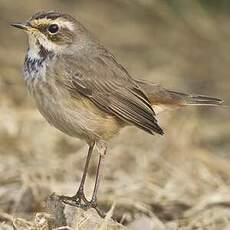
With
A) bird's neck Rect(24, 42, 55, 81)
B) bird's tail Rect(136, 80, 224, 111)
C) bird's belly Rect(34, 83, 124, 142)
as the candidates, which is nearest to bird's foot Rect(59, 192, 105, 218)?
bird's belly Rect(34, 83, 124, 142)

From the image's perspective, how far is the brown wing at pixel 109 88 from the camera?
694 centimetres

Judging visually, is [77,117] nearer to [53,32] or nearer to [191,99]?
[53,32]

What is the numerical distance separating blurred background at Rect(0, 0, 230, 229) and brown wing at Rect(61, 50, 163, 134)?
0.87 metres

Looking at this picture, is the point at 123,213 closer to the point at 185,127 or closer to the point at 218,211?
the point at 218,211

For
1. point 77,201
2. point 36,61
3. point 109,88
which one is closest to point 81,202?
point 77,201

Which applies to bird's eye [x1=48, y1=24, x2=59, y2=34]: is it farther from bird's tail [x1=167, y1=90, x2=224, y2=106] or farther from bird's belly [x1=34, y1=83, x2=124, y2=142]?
bird's tail [x1=167, y1=90, x2=224, y2=106]

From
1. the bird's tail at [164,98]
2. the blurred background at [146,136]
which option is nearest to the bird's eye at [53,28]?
the bird's tail at [164,98]

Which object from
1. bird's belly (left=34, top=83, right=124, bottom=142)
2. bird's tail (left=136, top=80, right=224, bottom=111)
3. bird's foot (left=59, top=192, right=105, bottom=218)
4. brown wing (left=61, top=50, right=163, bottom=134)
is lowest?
bird's foot (left=59, top=192, right=105, bottom=218)

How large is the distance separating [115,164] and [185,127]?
1.12 meters

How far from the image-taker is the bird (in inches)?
266

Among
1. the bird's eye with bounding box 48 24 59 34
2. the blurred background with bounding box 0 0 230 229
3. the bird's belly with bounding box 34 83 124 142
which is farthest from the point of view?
the blurred background with bounding box 0 0 230 229

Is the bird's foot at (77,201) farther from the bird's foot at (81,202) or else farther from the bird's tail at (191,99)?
the bird's tail at (191,99)

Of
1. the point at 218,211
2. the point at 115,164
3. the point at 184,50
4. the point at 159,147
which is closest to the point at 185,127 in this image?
the point at 159,147

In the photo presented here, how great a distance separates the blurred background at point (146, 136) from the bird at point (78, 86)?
850mm
